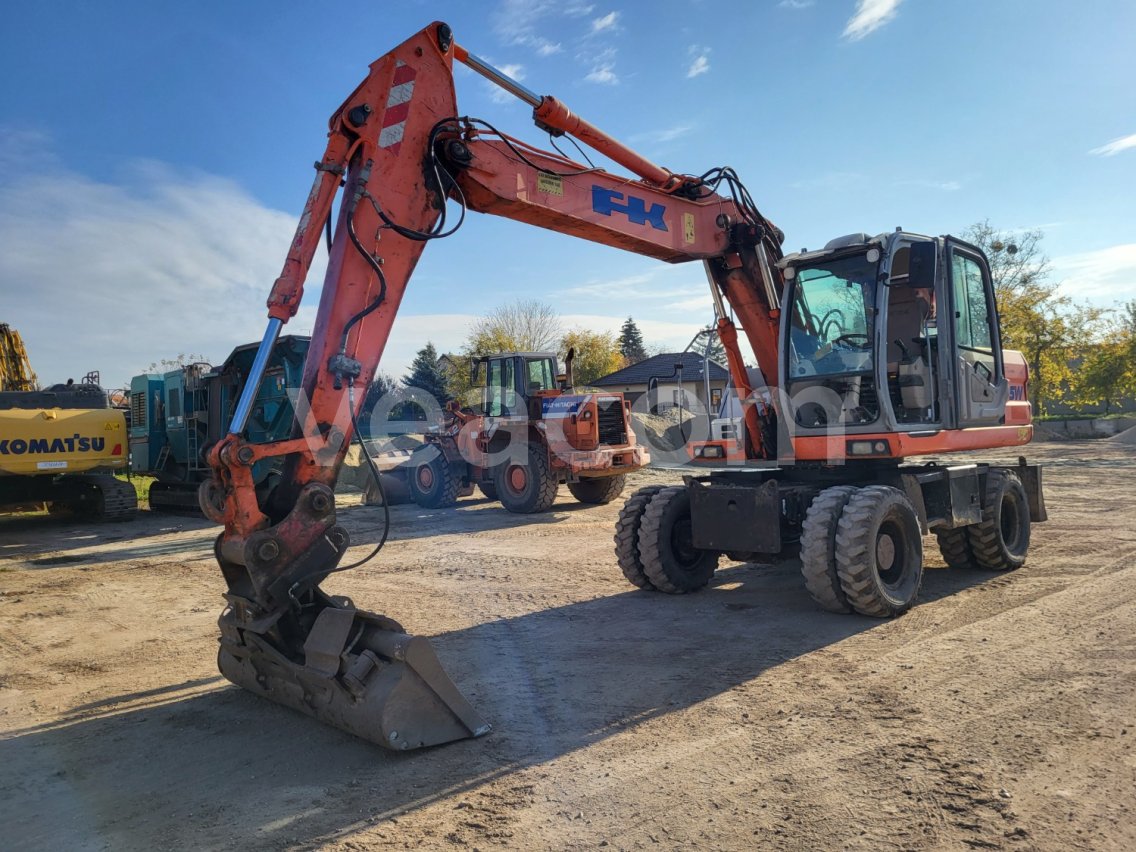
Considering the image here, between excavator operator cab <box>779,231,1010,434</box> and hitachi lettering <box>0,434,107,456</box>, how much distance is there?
36.0ft

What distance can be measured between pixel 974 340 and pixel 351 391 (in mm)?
5656

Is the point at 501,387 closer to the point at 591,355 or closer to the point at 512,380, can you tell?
the point at 512,380

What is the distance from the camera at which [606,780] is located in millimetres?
3652

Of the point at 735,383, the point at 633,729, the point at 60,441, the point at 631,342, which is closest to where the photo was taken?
the point at 633,729

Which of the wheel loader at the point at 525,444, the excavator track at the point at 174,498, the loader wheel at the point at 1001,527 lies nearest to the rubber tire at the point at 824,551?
the loader wheel at the point at 1001,527

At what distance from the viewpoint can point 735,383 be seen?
7875 mm

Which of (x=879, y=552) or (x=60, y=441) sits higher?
(x=60, y=441)

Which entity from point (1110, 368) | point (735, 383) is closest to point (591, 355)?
point (1110, 368)

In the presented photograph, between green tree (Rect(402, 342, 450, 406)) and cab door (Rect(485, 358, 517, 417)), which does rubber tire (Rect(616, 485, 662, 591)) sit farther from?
green tree (Rect(402, 342, 450, 406))

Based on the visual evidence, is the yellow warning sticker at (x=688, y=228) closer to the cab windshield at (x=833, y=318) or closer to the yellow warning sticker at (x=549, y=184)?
the cab windshield at (x=833, y=318)

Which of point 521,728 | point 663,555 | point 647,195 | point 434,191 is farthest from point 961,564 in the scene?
→ point 434,191

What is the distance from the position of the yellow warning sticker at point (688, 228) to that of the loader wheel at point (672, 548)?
7.27 ft

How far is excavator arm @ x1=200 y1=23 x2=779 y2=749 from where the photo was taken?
13.4 feet

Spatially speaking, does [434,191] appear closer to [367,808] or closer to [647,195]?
[647,195]
